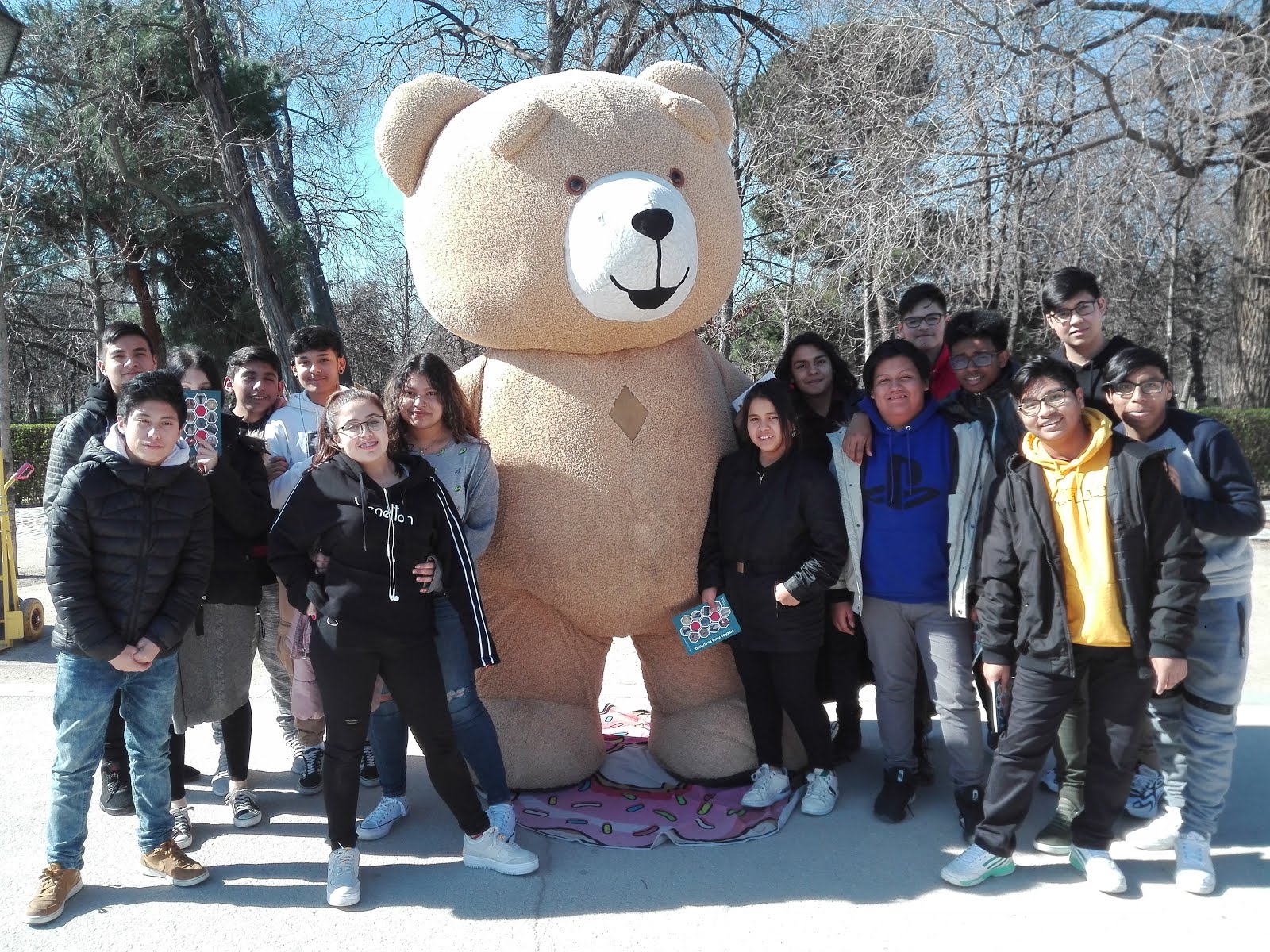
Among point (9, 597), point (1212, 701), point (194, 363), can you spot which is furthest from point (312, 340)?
point (9, 597)

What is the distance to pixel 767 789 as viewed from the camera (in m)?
3.35

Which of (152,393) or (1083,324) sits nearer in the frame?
(152,393)

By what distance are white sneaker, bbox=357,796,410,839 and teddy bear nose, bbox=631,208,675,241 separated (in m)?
2.16

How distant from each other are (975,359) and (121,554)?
117 inches

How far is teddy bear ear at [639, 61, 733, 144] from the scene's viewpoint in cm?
353

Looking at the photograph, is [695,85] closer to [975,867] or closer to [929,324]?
[929,324]

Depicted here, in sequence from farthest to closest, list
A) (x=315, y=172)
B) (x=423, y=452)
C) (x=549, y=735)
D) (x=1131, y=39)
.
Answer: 1. (x=315, y=172)
2. (x=1131, y=39)
3. (x=549, y=735)
4. (x=423, y=452)

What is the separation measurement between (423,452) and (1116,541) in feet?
7.14

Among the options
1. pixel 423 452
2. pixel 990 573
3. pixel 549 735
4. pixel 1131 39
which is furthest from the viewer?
pixel 1131 39

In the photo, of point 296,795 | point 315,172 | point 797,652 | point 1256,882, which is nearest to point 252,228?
point 315,172

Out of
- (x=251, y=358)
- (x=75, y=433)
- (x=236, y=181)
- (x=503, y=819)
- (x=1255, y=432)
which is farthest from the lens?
(x=1255, y=432)

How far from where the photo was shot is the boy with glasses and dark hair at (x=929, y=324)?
3.73 m

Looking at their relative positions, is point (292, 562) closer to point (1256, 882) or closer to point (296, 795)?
point (296, 795)

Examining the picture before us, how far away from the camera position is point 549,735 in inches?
136
